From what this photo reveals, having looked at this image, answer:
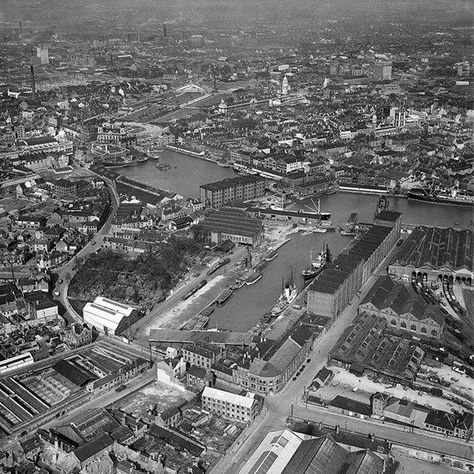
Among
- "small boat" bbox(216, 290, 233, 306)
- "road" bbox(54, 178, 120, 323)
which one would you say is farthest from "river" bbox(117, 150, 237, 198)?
"small boat" bbox(216, 290, 233, 306)

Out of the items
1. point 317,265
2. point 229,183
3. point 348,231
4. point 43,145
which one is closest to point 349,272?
point 317,265

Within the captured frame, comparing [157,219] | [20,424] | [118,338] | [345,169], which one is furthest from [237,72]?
[20,424]

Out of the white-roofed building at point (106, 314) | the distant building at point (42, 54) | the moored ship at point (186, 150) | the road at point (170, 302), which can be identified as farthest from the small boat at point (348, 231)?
the distant building at point (42, 54)

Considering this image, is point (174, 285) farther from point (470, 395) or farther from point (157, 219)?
point (470, 395)

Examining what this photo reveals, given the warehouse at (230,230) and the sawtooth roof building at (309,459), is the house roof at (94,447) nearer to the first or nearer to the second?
the sawtooth roof building at (309,459)

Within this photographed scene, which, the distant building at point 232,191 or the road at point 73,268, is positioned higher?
the distant building at point 232,191

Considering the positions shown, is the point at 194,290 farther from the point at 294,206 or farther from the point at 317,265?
the point at 294,206
